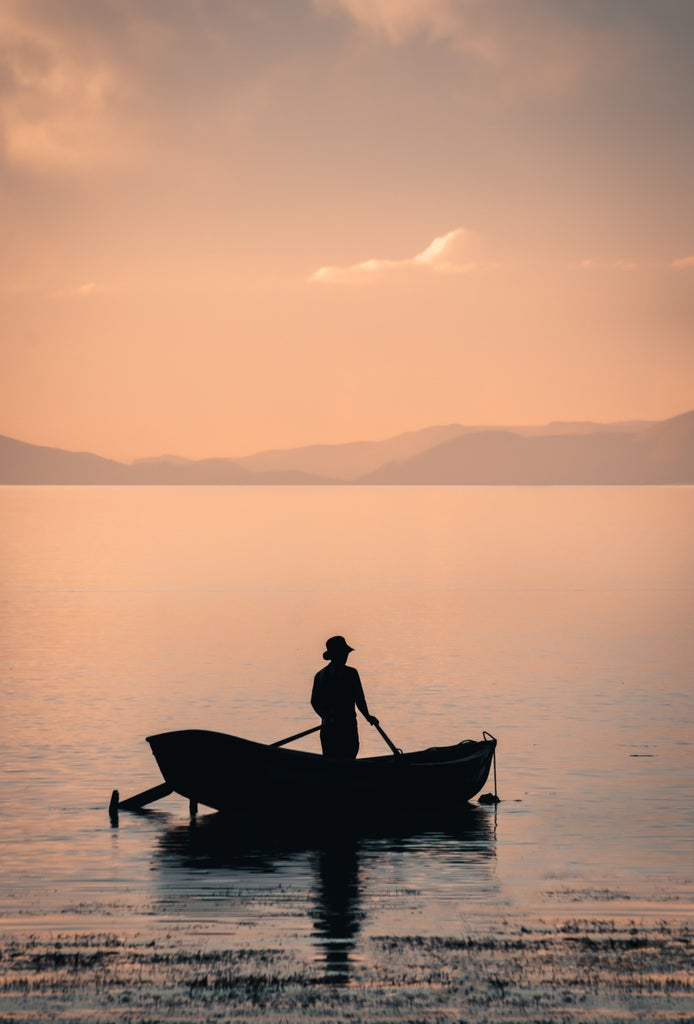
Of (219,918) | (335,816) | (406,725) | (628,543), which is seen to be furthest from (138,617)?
(628,543)

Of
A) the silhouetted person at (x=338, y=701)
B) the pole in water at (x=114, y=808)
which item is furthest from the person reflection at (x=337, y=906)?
the pole in water at (x=114, y=808)

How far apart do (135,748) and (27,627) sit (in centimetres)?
3371

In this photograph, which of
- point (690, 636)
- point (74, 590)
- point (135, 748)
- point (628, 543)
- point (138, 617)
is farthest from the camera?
point (628, 543)

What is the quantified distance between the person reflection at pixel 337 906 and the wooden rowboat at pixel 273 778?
86 centimetres

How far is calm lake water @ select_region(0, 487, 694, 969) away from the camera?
19.2 metres

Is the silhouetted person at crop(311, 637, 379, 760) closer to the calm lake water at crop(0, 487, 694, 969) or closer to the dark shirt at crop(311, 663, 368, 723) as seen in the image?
the dark shirt at crop(311, 663, 368, 723)

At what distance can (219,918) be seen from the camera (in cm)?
1784

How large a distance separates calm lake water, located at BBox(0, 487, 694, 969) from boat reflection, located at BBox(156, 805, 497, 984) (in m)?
0.06

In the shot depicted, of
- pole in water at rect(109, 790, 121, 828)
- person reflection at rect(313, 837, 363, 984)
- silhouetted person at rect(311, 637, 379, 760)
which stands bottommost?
person reflection at rect(313, 837, 363, 984)

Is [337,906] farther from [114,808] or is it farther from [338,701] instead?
[114,808]

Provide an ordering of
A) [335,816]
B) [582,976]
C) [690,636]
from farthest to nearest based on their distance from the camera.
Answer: [690,636], [335,816], [582,976]

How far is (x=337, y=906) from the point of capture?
61.0ft

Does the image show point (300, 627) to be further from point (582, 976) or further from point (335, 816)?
point (582, 976)

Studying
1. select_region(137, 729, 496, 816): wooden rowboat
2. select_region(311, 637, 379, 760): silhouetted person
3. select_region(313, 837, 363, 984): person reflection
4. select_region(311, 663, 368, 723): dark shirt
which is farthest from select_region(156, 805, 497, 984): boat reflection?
select_region(311, 663, 368, 723): dark shirt
